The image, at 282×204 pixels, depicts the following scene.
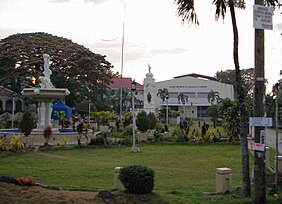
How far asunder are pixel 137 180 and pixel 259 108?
3046mm

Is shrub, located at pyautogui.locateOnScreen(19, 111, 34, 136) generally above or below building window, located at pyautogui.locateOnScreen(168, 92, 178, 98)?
below

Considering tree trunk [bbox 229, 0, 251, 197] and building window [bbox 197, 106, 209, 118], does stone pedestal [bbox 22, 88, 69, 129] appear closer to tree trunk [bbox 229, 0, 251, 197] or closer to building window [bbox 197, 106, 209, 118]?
tree trunk [bbox 229, 0, 251, 197]

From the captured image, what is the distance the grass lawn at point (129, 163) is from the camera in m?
11.6

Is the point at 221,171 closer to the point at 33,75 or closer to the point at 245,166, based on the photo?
the point at 245,166

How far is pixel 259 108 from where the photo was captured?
9492mm

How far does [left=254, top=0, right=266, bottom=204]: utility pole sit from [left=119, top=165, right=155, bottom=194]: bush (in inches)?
91.4

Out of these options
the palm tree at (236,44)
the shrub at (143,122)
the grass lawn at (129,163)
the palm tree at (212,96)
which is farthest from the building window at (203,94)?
the palm tree at (236,44)

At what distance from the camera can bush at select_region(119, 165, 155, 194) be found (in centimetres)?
867

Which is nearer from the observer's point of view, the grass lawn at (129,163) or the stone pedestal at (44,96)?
the grass lawn at (129,163)

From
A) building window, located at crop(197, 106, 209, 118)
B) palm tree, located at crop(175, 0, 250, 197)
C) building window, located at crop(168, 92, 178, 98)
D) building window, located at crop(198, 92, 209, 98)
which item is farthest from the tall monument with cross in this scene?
palm tree, located at crop(175, 0, 250, 197)

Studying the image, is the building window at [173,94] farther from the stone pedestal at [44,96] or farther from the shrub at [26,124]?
the shrub at [26,124]

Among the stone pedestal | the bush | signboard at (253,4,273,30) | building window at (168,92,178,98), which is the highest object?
building window at (168,92,178,98)

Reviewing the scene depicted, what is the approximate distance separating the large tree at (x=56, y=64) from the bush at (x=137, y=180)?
156 ft

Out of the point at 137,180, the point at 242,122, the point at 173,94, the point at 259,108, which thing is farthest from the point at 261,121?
the point at 173,94
